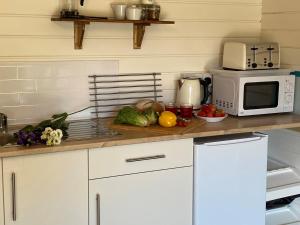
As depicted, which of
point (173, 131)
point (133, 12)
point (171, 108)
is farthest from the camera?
point (171, 108)

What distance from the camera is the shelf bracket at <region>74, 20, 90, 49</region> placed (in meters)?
2.86

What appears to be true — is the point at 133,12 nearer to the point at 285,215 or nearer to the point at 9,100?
the point at 9,100

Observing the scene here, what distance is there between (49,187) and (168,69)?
1.31 m

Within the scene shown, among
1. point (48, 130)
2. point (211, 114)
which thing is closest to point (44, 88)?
point (48, 130)

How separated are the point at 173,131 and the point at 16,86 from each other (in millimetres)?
975

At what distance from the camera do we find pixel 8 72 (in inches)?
110

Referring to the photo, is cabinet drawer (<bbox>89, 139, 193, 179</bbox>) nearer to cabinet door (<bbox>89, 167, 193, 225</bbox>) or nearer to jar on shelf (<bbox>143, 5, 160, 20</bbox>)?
cabinet door (<bbox>89, 167, 193, 225</bbox>)

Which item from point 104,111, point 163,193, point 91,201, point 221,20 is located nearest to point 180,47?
point 221,20

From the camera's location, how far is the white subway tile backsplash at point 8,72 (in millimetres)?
2787

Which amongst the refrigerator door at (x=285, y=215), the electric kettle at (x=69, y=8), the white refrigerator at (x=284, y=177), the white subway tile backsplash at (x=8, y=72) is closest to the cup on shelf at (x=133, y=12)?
the electric kettle at (x=69, y=8)

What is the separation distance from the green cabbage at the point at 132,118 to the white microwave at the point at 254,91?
25.5 inches

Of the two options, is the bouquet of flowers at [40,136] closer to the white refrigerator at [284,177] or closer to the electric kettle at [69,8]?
the electric kettle at [69,8]

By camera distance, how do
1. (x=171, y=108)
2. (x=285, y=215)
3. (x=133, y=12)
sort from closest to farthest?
(x=133, y=12) → (x=171, y=108) → (x=285, y=215)

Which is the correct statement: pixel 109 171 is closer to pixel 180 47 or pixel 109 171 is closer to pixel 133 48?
pixel 133 48
